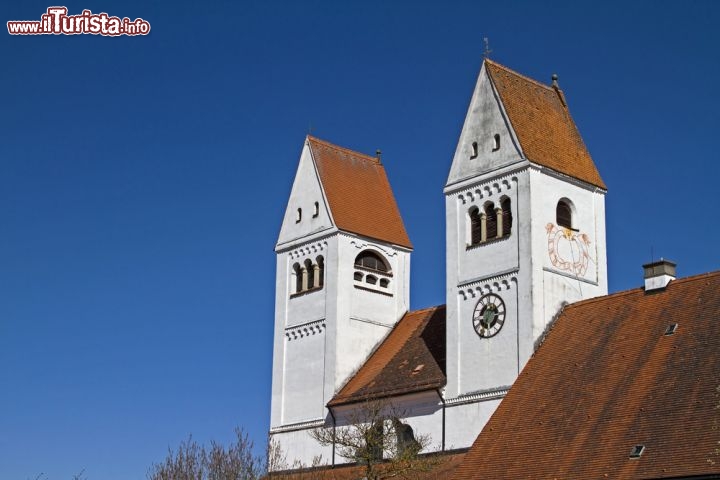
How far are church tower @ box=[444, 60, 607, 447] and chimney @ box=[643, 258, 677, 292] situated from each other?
159 inches

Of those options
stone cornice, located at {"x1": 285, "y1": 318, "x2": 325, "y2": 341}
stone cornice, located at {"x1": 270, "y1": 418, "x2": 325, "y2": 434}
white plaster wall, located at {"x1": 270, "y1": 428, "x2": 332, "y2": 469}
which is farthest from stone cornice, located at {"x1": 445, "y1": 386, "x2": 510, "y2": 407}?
stone cornice, located at {"x1": 285, "y1": 318, "x2": 325, "y2": 341}

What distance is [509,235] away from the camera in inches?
1917

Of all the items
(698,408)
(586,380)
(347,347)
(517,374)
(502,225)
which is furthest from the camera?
(347,347)

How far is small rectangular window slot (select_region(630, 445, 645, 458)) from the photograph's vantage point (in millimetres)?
37125

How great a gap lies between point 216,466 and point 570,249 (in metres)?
16.0

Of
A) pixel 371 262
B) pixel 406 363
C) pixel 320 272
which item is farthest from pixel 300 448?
pixel 371 262

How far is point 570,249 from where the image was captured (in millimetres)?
49188

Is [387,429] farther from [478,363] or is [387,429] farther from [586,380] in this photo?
[586,380]

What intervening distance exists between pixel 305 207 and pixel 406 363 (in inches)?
450

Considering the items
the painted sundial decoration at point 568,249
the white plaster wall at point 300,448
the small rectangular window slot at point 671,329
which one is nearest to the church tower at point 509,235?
the painted sundial decoration at point 568,249

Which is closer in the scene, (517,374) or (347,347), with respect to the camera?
(517,374)

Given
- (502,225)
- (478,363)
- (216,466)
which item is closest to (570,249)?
(502,225)

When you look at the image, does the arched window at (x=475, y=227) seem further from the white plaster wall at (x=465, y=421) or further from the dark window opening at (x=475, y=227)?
the white plaster wall at (x=465, y=421)

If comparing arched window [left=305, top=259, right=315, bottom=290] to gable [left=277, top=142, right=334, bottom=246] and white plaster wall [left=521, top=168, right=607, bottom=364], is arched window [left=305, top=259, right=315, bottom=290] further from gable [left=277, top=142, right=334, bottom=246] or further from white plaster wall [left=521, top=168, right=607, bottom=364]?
white plaster wall [left=521, top=168, right=607, bottom=364]
